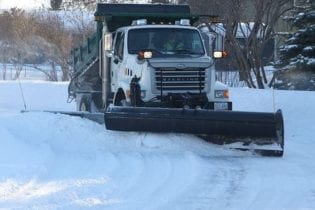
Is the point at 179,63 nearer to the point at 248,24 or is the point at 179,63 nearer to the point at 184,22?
the point at 184,22

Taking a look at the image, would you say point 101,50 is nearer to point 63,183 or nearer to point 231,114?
point 231,114

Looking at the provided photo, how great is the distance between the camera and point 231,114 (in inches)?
408

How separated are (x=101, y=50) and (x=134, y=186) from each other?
261 inches

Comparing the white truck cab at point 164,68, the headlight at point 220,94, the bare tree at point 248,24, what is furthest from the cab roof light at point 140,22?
the bare tree at point 248,24

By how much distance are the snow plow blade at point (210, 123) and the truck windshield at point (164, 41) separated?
219cm

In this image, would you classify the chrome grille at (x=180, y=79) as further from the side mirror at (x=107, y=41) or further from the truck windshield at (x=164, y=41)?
the side mirror at (x=107, y=41)

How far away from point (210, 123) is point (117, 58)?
326cm

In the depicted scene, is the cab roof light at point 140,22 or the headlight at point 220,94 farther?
the cab roof light at point 140,22

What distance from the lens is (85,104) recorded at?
15.3 meters

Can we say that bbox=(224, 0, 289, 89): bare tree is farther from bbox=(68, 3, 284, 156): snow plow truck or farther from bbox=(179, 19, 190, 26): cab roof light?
bbox=(179, 19, 190, 26): cab roof light

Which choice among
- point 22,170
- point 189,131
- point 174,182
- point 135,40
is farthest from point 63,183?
point 135,40

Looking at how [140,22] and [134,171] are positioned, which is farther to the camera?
[140,22]

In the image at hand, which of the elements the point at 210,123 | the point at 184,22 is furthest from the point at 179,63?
the point at 184,22

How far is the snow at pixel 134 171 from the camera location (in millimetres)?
6859
